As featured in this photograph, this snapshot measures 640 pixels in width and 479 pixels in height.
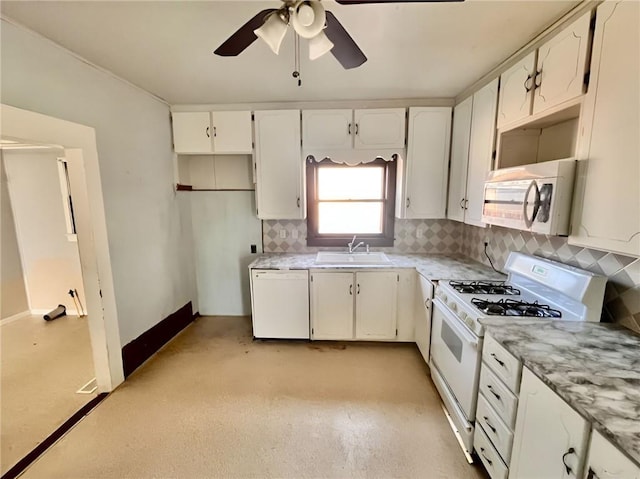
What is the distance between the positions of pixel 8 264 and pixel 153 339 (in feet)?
8.18

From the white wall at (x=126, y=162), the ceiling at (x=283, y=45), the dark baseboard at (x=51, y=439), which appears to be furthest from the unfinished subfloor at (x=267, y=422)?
the ceiling at (x=283, y=45)

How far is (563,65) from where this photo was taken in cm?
149

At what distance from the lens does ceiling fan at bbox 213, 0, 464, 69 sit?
3.76ft

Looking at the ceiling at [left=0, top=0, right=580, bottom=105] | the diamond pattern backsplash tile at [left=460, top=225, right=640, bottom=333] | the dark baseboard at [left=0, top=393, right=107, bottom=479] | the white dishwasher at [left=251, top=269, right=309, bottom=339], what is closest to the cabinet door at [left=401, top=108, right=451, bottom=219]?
the ceiling at [left=0, top=0, right=580, bottom=105]

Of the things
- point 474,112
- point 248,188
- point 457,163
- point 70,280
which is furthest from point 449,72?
point 70,280

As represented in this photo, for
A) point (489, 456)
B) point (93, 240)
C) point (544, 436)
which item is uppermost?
point (93, 240)

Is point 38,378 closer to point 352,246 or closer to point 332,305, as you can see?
point 332,305

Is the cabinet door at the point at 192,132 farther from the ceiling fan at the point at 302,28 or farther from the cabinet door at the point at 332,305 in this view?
the cabinet door at the point at 332,305

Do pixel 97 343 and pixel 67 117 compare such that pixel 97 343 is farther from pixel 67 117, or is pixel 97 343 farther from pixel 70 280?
pixel 70 280

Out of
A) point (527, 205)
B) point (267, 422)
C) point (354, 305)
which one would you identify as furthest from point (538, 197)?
point (267, 422)

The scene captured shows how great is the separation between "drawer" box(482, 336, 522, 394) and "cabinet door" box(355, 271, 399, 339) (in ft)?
4.21

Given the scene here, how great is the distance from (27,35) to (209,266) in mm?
2488

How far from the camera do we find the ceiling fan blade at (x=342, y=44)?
122cm

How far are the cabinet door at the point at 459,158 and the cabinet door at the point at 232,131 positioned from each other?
2.10 m
